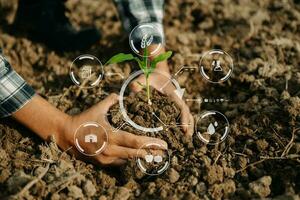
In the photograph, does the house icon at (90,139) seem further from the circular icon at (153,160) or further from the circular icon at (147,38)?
the circular icon at (147,38)

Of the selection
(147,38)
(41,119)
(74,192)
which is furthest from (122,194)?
(147,38)

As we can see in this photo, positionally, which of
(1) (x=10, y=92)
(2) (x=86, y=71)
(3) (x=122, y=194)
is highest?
(1) (x=10, y=92)

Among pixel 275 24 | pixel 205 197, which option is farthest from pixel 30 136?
pixel 275 24

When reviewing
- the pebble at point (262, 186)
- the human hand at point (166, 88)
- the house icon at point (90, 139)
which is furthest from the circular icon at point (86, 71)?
the pebble at point (262, 186)

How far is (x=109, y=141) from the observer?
4.84 feet

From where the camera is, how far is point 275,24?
2.30 metres

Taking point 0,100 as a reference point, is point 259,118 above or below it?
below

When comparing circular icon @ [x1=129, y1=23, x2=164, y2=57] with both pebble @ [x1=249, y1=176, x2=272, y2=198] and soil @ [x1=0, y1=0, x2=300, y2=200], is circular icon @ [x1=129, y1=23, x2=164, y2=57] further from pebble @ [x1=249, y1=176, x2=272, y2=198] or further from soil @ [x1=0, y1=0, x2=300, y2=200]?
pebble @ [x1=249, y1=176, x2=272, y2=198]

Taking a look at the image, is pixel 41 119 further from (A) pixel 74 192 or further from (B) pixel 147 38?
(B) pixel 147 38

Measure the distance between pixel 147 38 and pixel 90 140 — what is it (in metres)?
0.48

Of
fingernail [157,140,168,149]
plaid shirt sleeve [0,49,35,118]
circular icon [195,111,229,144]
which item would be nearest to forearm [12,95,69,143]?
plaid shirt sleeve [0,49,35,118]

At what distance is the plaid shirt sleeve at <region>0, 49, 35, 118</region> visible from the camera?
149 cm

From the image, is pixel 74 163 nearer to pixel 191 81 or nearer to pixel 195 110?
pixel 195 110

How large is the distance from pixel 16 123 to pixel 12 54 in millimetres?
700
